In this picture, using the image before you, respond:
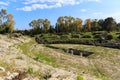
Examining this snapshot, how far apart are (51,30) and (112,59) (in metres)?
107

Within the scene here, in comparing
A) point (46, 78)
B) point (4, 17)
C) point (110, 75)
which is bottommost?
point (110, 75)

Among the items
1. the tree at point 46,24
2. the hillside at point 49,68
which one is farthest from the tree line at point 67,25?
the hillside at point 49,68

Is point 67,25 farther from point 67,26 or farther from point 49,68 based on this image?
point 49,68

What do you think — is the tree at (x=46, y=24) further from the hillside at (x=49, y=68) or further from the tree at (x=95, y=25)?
the hillside at (x=49, y=68)

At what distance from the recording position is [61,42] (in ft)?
297

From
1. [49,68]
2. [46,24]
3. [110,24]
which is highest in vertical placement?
[46,24]

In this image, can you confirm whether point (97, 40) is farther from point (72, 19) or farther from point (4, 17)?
point (72, 19)

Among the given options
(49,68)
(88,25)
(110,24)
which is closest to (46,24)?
(88,25)

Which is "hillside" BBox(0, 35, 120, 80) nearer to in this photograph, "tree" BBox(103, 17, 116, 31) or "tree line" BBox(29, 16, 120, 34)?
"tree" BBox(103, 17, 116, 31)

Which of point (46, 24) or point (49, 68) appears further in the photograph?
point (46, 24)

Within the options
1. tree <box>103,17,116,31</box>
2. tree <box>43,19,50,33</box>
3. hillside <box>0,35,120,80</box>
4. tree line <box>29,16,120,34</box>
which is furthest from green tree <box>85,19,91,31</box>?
hillside <box>0,35,120,80</box>

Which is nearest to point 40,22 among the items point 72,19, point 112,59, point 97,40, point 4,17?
point 72,19

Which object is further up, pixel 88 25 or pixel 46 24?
pixel 46 24

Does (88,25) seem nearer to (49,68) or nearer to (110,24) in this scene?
(110,24)
